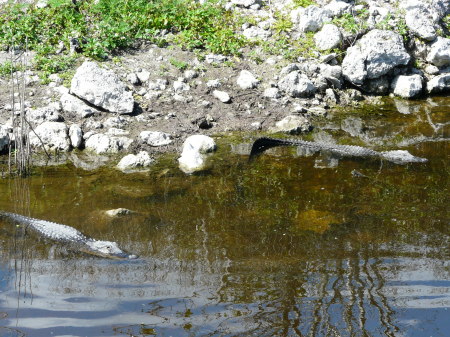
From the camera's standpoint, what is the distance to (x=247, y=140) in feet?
29.1

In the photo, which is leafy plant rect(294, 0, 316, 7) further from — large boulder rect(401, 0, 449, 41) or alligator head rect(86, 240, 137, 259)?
alligator head rect(86, 240, 137, 259)

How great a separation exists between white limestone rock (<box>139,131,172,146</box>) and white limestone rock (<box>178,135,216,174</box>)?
31 cm

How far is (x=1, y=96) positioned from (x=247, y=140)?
3919mm

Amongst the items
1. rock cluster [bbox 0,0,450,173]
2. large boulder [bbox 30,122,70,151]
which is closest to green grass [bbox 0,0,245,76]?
rock cluster [bbox 0,0,450,173]

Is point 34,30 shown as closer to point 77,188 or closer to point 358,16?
point 77,188

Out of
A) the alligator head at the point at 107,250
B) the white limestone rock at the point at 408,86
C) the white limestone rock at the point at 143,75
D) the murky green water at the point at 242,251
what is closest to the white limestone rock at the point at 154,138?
the murky green water at the point at 242,251

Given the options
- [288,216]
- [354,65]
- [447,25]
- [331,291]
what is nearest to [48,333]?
[331,291]

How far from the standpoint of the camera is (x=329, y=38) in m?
10.7

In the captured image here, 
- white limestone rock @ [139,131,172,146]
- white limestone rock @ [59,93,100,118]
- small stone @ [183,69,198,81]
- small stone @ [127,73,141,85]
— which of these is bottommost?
white limestone rock @ [139,131,172,146]

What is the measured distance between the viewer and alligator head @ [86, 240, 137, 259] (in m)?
5.67

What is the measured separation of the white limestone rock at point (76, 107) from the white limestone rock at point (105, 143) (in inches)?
22.4

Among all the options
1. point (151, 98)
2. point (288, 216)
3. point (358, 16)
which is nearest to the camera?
point (288, 216)

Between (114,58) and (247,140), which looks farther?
(114,58)

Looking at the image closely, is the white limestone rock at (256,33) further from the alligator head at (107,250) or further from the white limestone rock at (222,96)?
the alligator head at (107,250)
